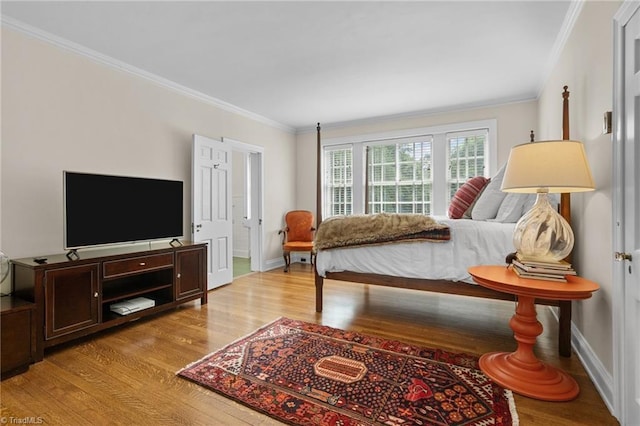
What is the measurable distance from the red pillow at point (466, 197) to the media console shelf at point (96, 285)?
300cm

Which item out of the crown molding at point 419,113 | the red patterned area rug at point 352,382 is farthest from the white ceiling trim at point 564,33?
the red patterned area rug at point 352,382

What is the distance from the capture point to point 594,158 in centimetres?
200

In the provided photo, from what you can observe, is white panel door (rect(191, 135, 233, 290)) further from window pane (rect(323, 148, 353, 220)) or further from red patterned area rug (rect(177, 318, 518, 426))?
window pane (rect(323, 148, 353, 220))

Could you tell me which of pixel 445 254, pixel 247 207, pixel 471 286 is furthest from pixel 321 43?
pixel 247 207

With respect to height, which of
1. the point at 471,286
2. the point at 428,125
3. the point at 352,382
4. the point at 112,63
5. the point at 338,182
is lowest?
the point at 352,382

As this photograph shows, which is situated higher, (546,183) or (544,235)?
(546,183)

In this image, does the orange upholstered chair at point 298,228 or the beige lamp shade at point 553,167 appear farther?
the orange upholstered chair at point 298,228

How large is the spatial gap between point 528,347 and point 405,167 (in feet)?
11.9

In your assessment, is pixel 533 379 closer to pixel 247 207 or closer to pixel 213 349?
pixel 213 349

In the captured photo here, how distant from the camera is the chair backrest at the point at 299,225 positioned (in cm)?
555

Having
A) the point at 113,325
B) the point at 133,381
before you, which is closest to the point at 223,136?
the point at 113,325

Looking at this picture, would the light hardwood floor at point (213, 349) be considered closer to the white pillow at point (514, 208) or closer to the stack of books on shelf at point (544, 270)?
the stack of books on shelf at point (544, 270)

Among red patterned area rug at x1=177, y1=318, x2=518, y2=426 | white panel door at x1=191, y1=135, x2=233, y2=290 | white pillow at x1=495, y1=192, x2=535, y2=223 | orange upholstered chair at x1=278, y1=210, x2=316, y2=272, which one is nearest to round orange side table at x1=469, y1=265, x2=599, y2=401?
red patterned area rug at x1=177, y1=318, x2=518, y2=426

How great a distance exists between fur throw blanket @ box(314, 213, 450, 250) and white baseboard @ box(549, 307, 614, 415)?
45.4 inches
